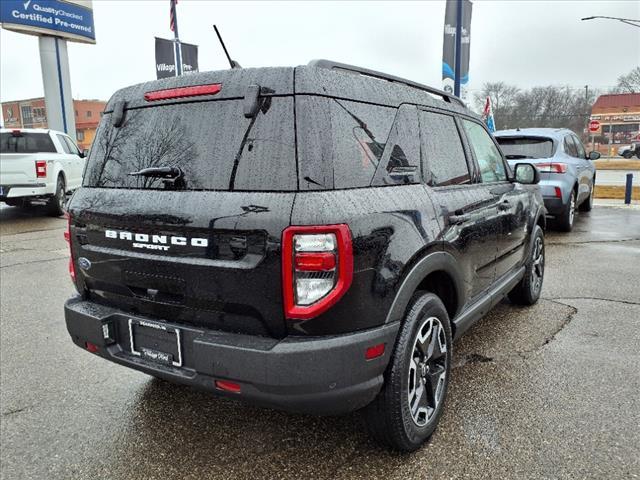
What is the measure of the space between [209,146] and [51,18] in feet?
65.1

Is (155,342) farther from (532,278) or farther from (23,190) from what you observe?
(23,190)

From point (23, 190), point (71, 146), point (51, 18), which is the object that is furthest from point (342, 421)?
point (51, 18)

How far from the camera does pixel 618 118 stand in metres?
65.3

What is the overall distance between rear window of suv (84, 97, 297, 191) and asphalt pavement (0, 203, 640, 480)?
53.1 inches

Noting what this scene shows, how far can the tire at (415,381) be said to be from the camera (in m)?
2.29

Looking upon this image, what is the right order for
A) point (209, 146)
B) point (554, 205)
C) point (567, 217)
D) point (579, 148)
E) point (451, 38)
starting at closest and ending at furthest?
point (209, 146) → point (554, 205) → point (567, 217) → point (579, 148) → point (451, 38)

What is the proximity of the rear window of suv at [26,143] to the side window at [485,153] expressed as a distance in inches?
402

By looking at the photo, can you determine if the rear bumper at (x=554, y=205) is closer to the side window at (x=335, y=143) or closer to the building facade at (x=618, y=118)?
the side window at (x=335, y=143)

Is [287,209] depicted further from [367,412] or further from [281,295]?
[367,412]

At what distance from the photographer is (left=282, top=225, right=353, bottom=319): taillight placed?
1.95 meters

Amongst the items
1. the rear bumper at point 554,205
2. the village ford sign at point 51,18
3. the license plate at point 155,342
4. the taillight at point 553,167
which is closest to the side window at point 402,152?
the license plate at point 155,342

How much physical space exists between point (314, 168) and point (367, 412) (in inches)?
45.9

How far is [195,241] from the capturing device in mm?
2141

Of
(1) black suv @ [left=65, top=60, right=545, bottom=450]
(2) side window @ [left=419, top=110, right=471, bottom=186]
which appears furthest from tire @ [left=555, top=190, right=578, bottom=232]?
(1) black suv @ [left=65, top=60, right=545, bottom=450]
